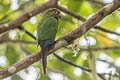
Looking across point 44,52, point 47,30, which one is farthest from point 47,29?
point 44,52

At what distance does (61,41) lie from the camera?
322cm

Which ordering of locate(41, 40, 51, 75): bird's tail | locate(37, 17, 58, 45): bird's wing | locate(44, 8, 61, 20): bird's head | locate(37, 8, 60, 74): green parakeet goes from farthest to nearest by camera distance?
1. locate(44, 8, 61, 20): bird's head
2. locate(37, 17, 58, 45): bird's wing
3. locate(37, 8, 60, 74): green parakeet
4. locate(41, 40, 51, 75): bird's tail

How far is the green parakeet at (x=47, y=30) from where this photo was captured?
3.52m

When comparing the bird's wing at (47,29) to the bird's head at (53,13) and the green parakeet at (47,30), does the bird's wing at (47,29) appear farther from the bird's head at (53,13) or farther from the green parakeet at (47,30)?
the bird's head at (53,13)

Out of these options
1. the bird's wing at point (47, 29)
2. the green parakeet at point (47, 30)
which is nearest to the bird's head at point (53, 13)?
the green parakeet at point (47, 30)

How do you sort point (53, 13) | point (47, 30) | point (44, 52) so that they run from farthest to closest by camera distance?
point (53, 13) < point (47, 30) < point (44, 52)

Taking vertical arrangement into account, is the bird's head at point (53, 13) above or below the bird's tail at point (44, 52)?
above

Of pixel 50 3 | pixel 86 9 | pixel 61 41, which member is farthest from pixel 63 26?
pixel 61 41

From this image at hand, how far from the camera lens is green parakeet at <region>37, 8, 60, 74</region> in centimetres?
352

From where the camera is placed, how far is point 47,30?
3.92 m

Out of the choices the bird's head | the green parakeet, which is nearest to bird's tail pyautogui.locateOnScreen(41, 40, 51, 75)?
the green parakeet

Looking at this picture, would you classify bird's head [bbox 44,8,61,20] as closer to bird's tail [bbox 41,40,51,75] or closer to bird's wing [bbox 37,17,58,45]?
bird's wing [bbox 37,17,58,45]

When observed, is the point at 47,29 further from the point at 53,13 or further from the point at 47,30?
the point at 53,13

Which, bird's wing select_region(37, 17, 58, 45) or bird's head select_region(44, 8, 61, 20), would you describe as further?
bird's head select_region(44, 8, 61, 20)
